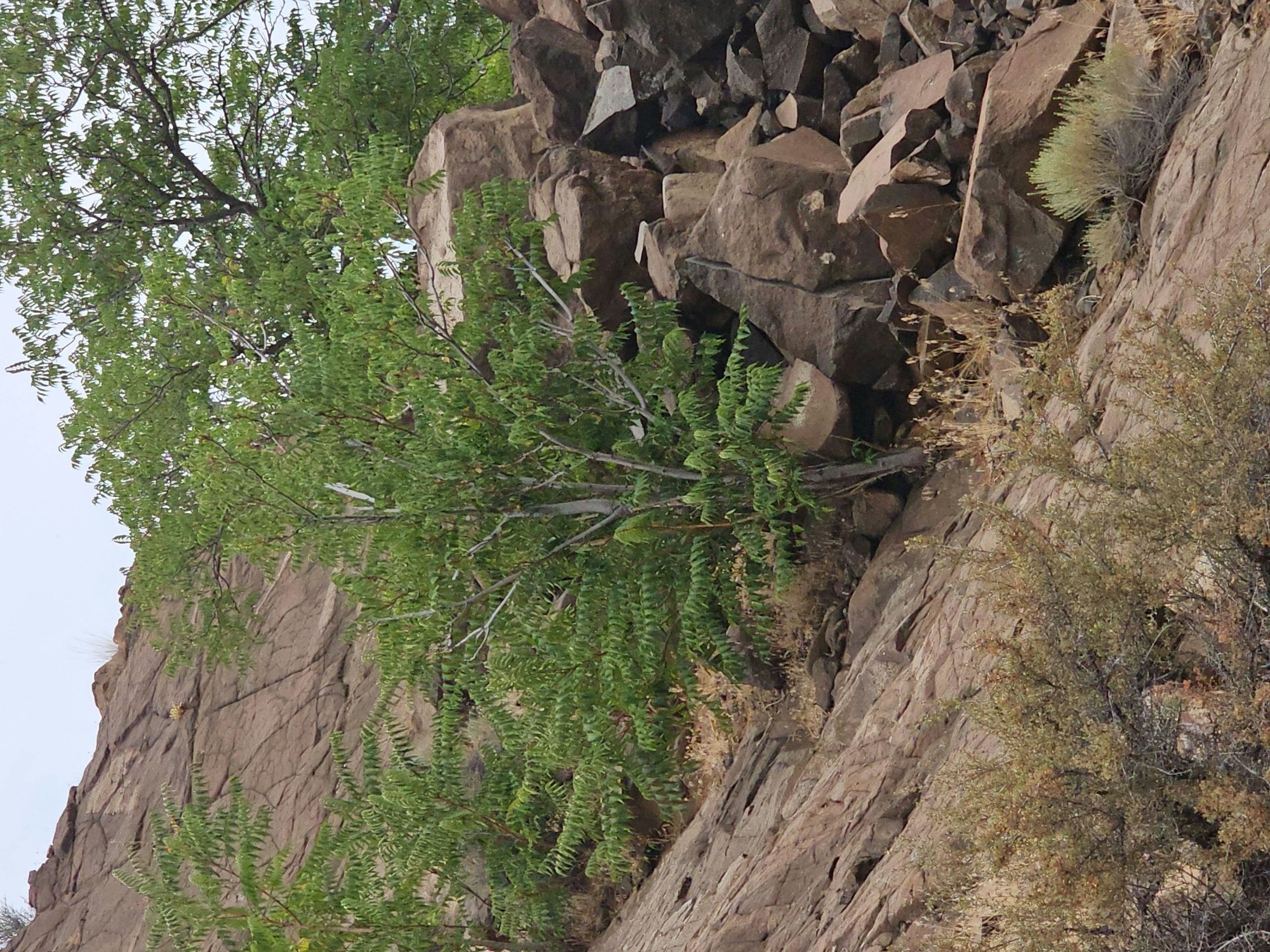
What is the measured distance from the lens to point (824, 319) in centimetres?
685

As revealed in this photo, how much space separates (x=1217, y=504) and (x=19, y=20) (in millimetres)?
12001

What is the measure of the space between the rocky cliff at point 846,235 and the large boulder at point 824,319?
0.05 ft

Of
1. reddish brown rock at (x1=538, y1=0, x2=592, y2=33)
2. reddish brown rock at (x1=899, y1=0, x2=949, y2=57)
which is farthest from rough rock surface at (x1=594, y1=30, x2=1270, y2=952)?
reddish brown rock at (x1=538, y1=0, x2=592, y2=33)

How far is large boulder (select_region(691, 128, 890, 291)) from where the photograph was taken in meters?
6.90

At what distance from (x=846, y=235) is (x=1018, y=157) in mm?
1271

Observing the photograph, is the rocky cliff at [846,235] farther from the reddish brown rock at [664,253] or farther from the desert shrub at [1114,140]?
the desert shrub at [1114,140]

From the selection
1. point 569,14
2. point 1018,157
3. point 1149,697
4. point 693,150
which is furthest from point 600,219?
point 1149,697

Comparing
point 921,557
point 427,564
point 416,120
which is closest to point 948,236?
point 921,557

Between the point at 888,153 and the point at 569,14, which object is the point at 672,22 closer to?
the point at 569,14

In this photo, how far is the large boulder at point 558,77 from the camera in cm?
883

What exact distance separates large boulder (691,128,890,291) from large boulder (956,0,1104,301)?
0.99m

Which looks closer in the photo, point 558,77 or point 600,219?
point 600,219

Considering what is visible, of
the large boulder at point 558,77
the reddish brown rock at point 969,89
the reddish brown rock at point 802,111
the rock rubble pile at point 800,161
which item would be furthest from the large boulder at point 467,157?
the reddish brown rock at point 969,89

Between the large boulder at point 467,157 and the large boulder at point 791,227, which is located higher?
the large boulder at point 467,157
